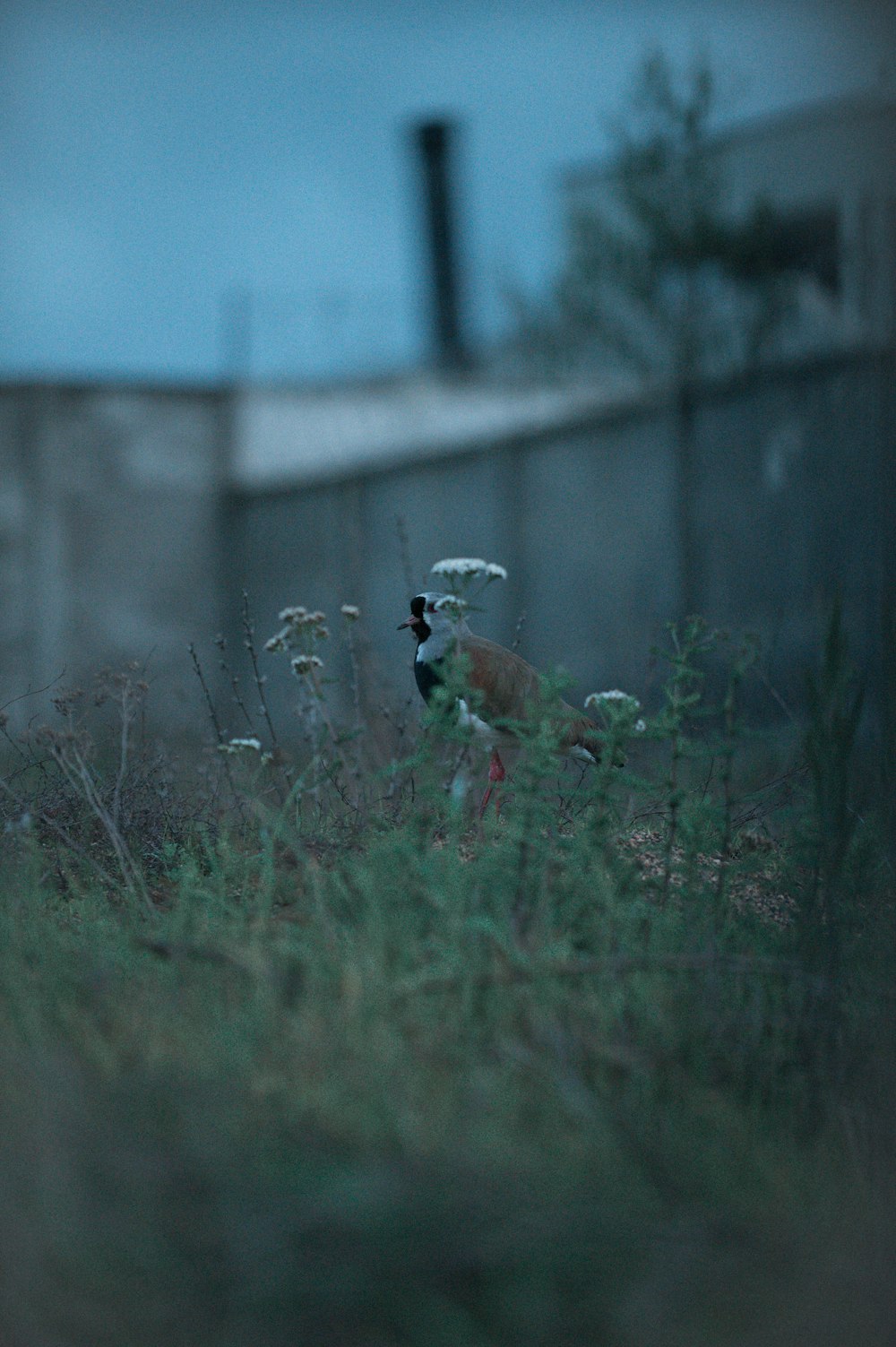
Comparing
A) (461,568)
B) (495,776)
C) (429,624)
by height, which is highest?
(461,568)

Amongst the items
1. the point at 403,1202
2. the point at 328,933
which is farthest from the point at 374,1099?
the point at 328,933

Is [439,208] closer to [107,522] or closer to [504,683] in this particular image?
[107,522]

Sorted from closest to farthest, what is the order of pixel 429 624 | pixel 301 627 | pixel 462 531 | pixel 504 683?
pixel 301 627 → pixel 504 683 → pixel 429 624 → pixel 462 531

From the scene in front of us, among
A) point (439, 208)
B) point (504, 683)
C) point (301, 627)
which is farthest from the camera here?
point (439, 208)

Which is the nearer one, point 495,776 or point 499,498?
point 495,776

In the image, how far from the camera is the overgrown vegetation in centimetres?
160

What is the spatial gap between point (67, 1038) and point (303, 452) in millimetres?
10382

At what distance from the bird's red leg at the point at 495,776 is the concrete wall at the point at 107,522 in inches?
277

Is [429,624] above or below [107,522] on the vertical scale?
above

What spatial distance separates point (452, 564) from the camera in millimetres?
3262

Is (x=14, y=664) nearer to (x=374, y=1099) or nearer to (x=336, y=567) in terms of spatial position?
(x=336, y=567)

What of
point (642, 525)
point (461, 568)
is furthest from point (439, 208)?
point (461, 568)

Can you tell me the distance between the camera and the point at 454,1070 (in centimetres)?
197

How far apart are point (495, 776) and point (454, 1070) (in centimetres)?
190
